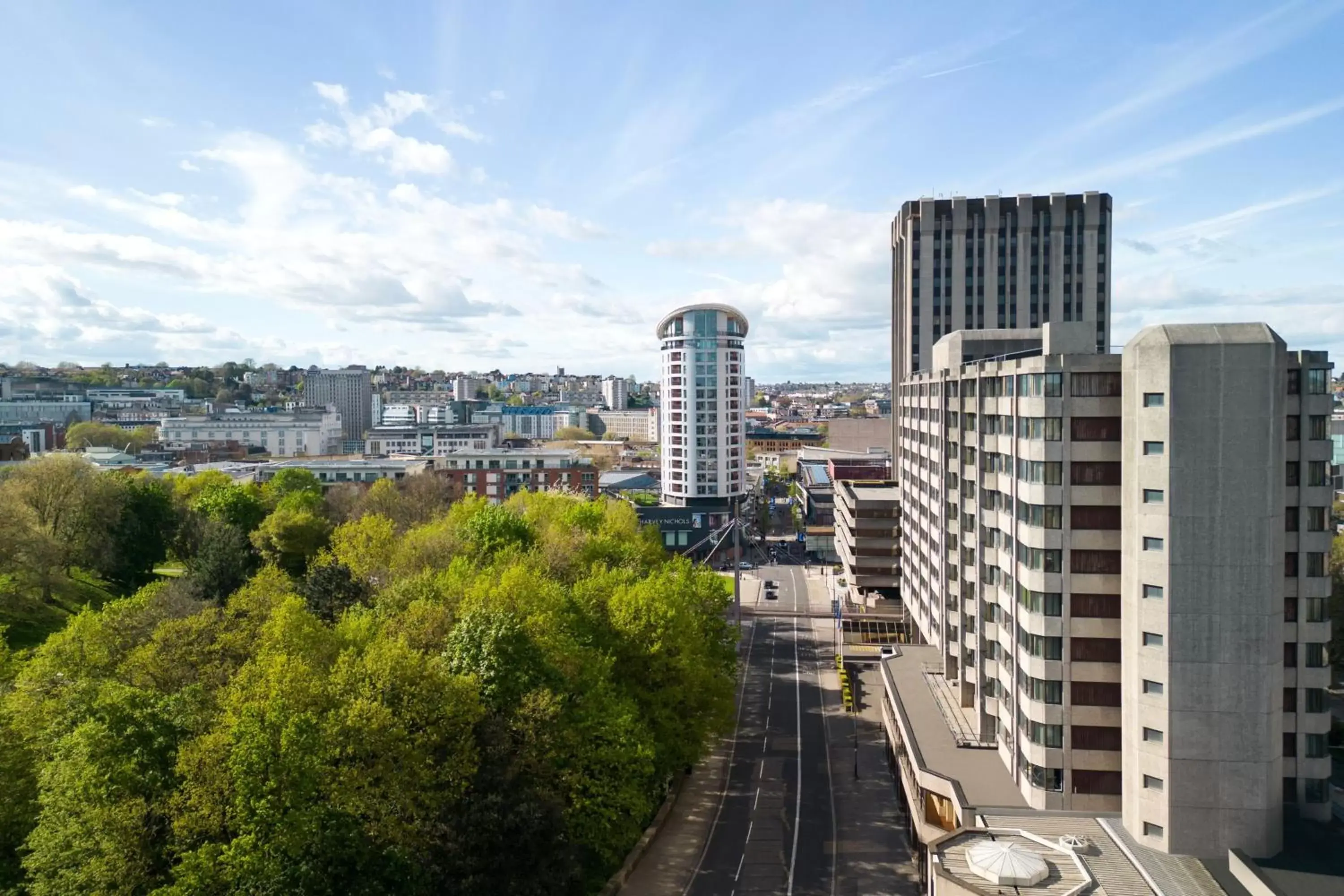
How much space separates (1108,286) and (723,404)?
5302 centimetres

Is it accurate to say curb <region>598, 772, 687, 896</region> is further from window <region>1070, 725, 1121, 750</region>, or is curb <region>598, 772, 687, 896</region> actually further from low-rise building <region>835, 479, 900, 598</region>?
low-rise building <region>835, 479, 900, 598</region>

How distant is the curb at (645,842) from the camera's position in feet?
123

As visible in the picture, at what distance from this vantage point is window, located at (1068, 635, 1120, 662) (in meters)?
35.8

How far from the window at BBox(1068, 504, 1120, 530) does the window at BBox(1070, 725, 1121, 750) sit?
27.4 ft

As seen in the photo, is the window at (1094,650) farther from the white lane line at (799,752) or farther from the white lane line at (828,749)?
the white lane line at (799,752)

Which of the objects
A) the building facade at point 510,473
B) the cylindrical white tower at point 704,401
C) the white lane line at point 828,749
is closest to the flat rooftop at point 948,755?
the white lane line at point 828,749

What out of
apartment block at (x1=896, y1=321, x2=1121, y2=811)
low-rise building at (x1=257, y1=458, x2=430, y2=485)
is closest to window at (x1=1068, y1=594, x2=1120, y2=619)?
apartment block at (x1=896, y1=321, x2=1121, y2=811)

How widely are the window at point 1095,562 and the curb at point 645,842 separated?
23409 millimetres

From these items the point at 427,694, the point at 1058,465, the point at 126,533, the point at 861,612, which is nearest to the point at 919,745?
the point at 1058,465

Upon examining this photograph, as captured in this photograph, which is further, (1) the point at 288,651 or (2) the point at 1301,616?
(1) the point at 288,651

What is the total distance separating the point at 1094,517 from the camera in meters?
35.8

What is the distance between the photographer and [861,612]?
7838 centimetres

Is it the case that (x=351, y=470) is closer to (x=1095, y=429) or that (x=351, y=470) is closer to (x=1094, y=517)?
(x=1094, y=517)

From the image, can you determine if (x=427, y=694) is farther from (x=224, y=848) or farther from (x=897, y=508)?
(x=897, y=508)
